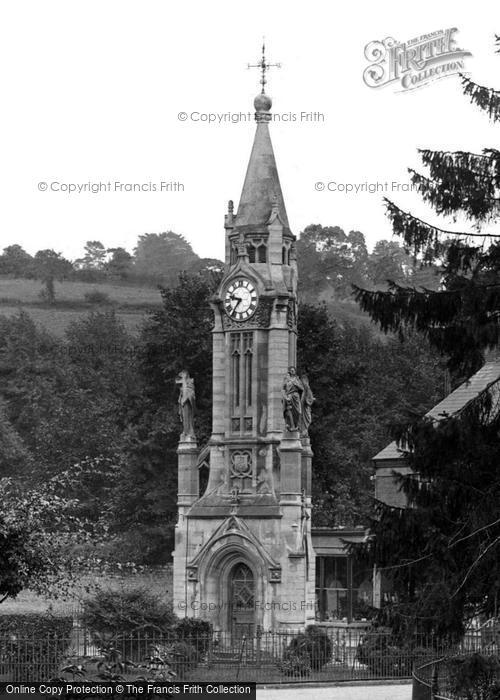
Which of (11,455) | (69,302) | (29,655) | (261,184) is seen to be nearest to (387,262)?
(69,302)

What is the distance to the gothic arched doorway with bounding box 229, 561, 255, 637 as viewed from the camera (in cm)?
4688

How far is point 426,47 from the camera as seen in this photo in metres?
41.4

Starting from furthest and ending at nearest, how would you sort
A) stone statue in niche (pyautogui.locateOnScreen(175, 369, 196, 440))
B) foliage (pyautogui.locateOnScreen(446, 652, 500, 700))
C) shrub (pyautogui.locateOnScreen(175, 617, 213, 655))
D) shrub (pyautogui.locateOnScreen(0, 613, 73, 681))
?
1. stone statue in niche (pyautogui.locateOnScreen(175, 369, 196, 440))
2. shrub (pyautogui.locateOnScreen(175, 617, 213, 655))
3. shrub (pyautogui.locateOnScreen(0, 613, 73, 681))
4. foliage (pyautogui.locateOnScreen(446, 652, 500, 700))

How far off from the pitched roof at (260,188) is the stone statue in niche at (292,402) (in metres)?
4.97

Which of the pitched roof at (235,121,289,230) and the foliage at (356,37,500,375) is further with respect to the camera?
the pitched roof at (235,121,289,230)

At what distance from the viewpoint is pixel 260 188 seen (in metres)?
49.5

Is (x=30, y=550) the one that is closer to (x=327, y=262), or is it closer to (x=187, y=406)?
(x=187, y=406)

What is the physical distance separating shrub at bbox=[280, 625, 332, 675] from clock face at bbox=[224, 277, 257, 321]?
1179 cm

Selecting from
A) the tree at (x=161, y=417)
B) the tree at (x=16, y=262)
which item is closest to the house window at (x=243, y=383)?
the tree at (x=161, y=417)

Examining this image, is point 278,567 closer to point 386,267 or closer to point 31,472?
point 31,472

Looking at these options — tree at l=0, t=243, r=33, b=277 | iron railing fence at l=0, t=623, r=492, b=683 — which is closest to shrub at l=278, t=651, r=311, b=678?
iron railing fence at l=0, t=623, r=492, b=683

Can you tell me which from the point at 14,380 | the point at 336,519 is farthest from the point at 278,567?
the point at 14,380

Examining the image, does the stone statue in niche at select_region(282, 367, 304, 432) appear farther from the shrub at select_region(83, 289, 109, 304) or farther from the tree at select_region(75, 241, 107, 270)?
the tree at select_region(75, 241, 107, 270)

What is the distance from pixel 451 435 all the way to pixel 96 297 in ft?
405
